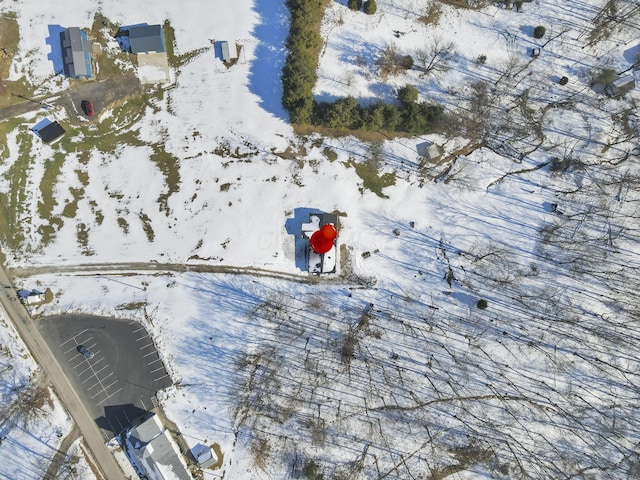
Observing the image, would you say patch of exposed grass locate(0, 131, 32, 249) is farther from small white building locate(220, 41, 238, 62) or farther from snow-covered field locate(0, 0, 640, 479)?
small white building locate(220, 41, 238, 62)

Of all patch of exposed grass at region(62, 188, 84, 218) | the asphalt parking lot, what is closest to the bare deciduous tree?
patch of exposed grass at region(62, 188, 84, 218)

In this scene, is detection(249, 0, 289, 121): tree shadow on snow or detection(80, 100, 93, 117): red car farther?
detection(249, 0, 289, 121): tree shadow on snow

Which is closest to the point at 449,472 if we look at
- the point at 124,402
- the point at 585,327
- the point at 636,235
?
the point at 585,327

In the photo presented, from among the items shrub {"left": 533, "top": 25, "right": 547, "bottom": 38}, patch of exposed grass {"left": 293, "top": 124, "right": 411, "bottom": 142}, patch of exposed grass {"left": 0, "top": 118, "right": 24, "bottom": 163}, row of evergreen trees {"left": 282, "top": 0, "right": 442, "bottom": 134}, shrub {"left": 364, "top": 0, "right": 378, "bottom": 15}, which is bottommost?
patch of exposed grass {"left": 0, "top": 118, "right": 24, "bottom": 163}

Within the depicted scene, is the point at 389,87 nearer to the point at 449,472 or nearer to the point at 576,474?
the point at 449,472

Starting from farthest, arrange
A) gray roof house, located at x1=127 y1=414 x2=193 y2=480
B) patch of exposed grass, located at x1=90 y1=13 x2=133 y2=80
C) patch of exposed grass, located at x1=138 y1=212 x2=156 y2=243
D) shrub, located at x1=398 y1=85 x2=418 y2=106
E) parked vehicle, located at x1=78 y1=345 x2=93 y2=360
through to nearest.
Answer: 1. patch of exposed grass, located at x1=90 y1=13 x2=133 y2=80
2. patch of exposed grass, located at x1=138 y1=212 x2=156 y2=243
3. parked vehicle, located at x1=78 y1=345 x2=93 y2=360
4. shrub, located at x1=398 y1=85 x2=418 y2=106
5. gray roof house, located at x1=127 y1=414 x2=193 y2=480

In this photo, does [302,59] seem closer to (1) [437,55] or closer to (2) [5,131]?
(1) [437,55]

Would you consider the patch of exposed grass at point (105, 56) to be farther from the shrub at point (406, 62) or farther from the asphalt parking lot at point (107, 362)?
the shrub at point (406, 62)
